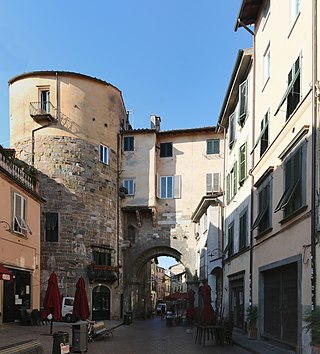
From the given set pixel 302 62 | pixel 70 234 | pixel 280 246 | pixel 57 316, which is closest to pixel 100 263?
pixel 70 234

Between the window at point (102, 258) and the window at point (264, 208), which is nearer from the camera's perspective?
the window at point (264, 208)

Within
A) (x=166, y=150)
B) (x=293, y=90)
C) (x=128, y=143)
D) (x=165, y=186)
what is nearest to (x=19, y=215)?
(x=293, y=90)

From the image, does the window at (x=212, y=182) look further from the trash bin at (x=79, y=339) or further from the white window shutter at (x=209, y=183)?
the trash bin at (x=79, y=339)

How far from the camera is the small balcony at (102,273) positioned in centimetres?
3381

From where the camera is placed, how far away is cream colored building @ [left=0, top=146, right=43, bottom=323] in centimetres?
2084

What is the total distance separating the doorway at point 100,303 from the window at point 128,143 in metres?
11.1

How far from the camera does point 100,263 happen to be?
1379 inches

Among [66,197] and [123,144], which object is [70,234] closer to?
[66,197]

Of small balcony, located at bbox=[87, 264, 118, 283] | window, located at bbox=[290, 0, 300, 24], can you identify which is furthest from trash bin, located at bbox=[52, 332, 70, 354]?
small balcony, located at bbox=[87, 264, 118, 283]

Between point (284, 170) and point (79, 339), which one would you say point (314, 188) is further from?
point (79, 339)

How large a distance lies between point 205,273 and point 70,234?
965cm

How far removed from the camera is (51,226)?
110 feet

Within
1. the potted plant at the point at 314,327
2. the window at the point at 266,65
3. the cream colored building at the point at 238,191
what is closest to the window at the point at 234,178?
the cream colored building at the point at 238,191

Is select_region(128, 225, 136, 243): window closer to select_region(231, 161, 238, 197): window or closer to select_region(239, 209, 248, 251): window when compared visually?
select_region(231, 161, 238, 197): window
